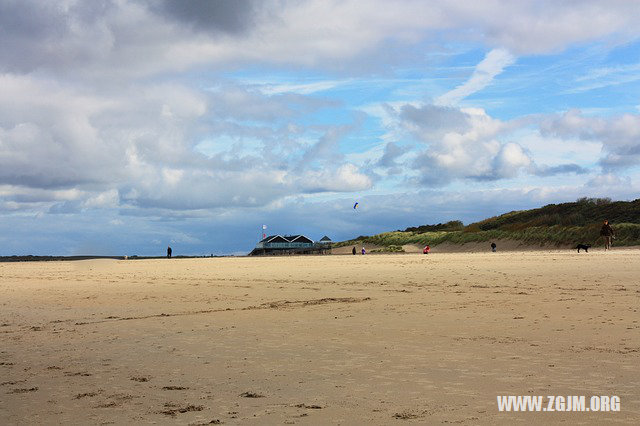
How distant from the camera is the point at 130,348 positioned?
358 inches

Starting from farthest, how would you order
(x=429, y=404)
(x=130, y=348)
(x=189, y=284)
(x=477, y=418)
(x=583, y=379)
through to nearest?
(x=189, y=284)
(x=130, y=348)
(x=583, y=379)
(x=429, y=404)
(x=477, y=418)

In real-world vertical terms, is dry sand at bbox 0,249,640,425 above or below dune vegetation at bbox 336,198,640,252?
below

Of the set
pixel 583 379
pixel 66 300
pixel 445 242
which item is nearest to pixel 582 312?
pixel 583 379

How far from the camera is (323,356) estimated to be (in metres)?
8.03

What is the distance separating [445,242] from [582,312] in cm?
5153

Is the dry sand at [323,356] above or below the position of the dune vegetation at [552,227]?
below

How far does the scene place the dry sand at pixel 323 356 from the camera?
18.5 ft

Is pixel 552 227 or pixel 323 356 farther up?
pixel 552 227

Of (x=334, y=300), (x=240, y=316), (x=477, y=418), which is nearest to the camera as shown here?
(x=477, y=418)

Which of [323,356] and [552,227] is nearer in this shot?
[323,356]

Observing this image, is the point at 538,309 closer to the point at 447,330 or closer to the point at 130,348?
the point at 447,330

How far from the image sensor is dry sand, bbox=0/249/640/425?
562 centimetres

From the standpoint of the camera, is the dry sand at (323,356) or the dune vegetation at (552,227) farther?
the dune vegetation at (552,227)

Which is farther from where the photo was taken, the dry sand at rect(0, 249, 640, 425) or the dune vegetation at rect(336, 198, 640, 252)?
the dune vegetation at rect(336, 198, 640, 252)
